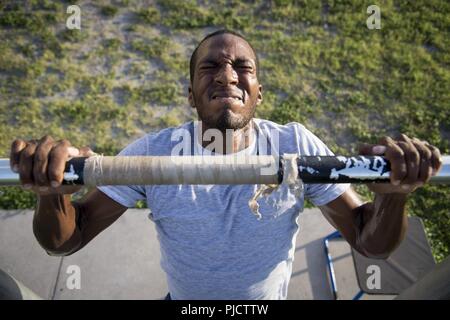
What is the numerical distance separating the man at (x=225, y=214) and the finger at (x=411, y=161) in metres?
0.35

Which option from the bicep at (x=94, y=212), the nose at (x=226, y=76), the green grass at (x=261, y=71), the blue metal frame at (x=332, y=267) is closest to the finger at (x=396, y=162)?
the nose at (x=226, y=76)

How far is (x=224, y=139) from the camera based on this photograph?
1.93 metres

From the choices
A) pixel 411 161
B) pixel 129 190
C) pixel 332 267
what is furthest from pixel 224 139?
pixel 332 267

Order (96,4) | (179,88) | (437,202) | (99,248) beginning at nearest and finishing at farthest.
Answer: (99,248), (437,202), (179,88), (96,4)

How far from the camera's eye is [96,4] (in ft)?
19.4

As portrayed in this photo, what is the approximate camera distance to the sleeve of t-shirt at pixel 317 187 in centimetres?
188

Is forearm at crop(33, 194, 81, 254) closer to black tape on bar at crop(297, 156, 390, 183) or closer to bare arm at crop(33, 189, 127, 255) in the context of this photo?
bare arm at crop(33, 189, 127, 255)

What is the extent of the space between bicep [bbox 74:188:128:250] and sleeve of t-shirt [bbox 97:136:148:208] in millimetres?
27

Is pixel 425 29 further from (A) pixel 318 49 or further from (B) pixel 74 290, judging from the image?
(B) pixel 74 290

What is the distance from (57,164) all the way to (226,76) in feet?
3.18

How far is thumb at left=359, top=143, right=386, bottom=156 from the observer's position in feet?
4.20

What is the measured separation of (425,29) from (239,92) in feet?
16.3

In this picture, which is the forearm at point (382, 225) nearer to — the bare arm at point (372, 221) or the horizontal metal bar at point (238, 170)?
the bare arm at point (372, 221)

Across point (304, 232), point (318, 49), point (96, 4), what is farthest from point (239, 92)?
point (96, 4)
